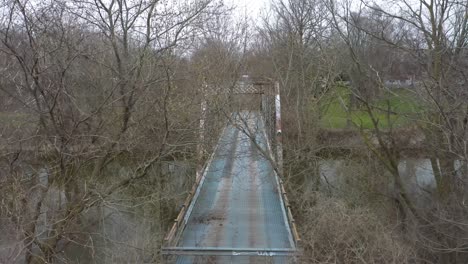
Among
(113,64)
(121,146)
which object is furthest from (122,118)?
(113,64)

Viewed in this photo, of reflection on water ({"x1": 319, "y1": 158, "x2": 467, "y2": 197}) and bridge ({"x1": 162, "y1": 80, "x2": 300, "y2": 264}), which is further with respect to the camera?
reflection on water ({"x1": 319, "y1": 158, "x2": 467, "y2": 197})

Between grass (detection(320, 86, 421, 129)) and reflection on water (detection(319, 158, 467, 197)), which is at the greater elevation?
grass (detection(320, 86, 421, 129))

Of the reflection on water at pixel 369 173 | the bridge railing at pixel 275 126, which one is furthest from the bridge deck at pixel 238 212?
the reflection on water at pixel 369 173

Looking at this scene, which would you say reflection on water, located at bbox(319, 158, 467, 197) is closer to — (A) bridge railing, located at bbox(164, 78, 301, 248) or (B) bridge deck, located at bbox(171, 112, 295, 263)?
(A) bridge railing, located at bbox(164, 78, 301, 248)

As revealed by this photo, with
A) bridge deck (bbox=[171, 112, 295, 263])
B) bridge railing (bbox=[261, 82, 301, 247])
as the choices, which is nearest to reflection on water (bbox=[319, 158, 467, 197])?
bridge railing (bbox=[261, 82, 301, 247])

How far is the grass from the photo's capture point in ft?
55.3

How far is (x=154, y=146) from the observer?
12.8 m

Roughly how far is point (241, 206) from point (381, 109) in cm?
579

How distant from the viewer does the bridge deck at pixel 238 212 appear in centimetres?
1033

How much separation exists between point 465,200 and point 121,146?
8724 millimetres

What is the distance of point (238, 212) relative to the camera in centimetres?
1377

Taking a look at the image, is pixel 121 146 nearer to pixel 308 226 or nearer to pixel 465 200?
pixel 308 226

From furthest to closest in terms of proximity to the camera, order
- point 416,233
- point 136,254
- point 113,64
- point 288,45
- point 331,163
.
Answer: point 288,45 → point 331,163 → point 416,233 → point 113,64 → point 136,254

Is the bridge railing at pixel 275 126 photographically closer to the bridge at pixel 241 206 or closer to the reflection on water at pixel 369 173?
the bridge at pixel 241 206
